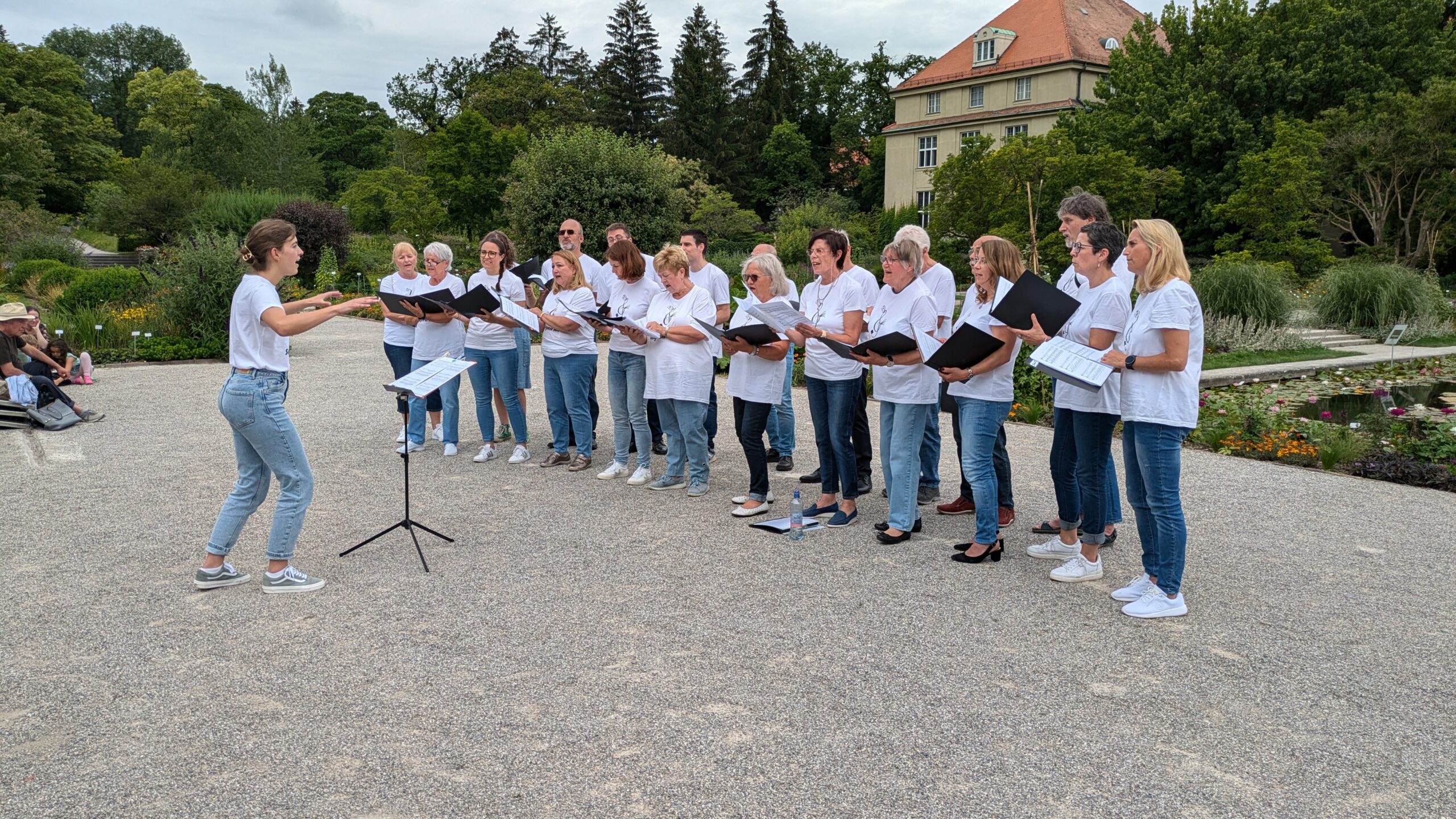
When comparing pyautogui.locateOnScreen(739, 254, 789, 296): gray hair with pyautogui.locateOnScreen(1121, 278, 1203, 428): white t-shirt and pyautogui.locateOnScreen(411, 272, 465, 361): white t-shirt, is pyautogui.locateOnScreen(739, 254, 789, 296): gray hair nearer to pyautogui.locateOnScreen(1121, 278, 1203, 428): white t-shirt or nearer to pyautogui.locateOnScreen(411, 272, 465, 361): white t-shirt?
pyautogui.locateOnScreen(1121, 278, 1203, 428): white t-shirt

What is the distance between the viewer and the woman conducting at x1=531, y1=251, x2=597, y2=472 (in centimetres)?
769

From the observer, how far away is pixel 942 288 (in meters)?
6.94

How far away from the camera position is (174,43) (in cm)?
10031

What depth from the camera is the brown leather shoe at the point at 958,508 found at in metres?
6.88

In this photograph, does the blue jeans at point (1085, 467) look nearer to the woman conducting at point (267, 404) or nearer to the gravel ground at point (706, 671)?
the gravel ground at point (706, 671)

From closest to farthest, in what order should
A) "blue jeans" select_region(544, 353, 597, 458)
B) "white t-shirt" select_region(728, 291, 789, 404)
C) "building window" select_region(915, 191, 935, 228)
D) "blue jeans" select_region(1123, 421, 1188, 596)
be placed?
1. "blue jeans" select_region(1123, 421, 1188, 596)
2. "white t-shirt" select_region(728, 291, 789, 404)
3. "blue jeans" select_region(544, 353, 597, 458)
4. "building window" select_region(915, 191, 935, 228)

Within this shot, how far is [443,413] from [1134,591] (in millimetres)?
6308

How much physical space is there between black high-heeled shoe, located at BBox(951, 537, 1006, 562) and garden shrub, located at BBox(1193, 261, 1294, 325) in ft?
43.6

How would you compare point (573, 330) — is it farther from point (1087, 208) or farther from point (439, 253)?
point (1087, 208)

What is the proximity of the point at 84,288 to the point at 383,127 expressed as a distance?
239 feet

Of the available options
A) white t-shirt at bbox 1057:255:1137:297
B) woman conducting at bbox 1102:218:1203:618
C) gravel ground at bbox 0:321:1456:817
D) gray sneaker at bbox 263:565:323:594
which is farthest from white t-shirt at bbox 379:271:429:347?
woman conducting at bbox 1102:218:1203:618

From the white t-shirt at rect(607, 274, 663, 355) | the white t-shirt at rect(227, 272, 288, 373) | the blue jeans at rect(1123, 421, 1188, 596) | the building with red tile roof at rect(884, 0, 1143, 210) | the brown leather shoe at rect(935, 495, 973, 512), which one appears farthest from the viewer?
the building with red tile roof at rect(884, 0, 1143, 210)

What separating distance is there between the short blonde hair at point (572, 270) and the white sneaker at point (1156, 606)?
4837mm

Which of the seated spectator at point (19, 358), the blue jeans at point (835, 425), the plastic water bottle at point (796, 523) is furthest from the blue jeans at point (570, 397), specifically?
the seated spectator at point (19, 358)
